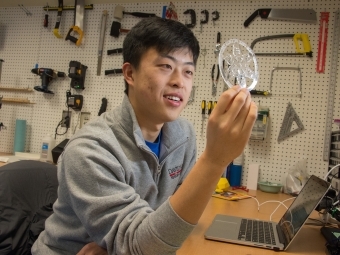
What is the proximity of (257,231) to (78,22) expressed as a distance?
2.02 m

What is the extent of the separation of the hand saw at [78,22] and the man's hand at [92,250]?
6.03ft

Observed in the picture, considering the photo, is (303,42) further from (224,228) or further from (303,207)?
(224,228)

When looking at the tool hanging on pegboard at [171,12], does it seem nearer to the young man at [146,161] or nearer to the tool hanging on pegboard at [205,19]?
the tool hanging on pegboard at [205,19]

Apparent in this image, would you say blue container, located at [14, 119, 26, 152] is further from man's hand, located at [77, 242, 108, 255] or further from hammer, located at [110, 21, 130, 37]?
man's hand, located at [77, 242, 108, 255]

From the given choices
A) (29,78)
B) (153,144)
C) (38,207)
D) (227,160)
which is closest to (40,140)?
(29,78)

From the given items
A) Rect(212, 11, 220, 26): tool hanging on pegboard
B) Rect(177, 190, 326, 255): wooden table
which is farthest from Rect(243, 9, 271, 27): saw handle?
Rect(177, 190, 326, 255): wooden table

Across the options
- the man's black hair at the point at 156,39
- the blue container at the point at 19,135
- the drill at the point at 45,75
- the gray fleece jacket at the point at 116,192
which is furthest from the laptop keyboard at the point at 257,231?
the blue container at the point at 19,135

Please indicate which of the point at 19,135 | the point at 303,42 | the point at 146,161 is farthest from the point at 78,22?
the point at 146,161

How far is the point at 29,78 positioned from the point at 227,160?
7.57ft

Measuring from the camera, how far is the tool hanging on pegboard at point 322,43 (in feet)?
6.10

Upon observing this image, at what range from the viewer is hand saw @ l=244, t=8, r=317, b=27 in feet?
6.16

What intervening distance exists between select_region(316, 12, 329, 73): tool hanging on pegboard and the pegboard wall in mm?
25

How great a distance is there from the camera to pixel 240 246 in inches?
35.9

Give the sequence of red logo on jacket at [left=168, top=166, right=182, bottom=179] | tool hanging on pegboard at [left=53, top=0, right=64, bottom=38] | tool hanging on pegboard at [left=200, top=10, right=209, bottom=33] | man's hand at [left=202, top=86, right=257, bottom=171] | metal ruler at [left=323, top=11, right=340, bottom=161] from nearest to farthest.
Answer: man's hand at [left=202, top=86, right=257, bottom=171] < red logo on jacket at [left=168, top=166, right=182, bottom=179] < metal ruler at [left=323, top=11, right=340, bottom=161] < tool hanging on pegboard at [left=200, top=10, right=209, bottom=33] < tool hanging on pegboard at [left=53, top=0, right=64, bottom=38]
